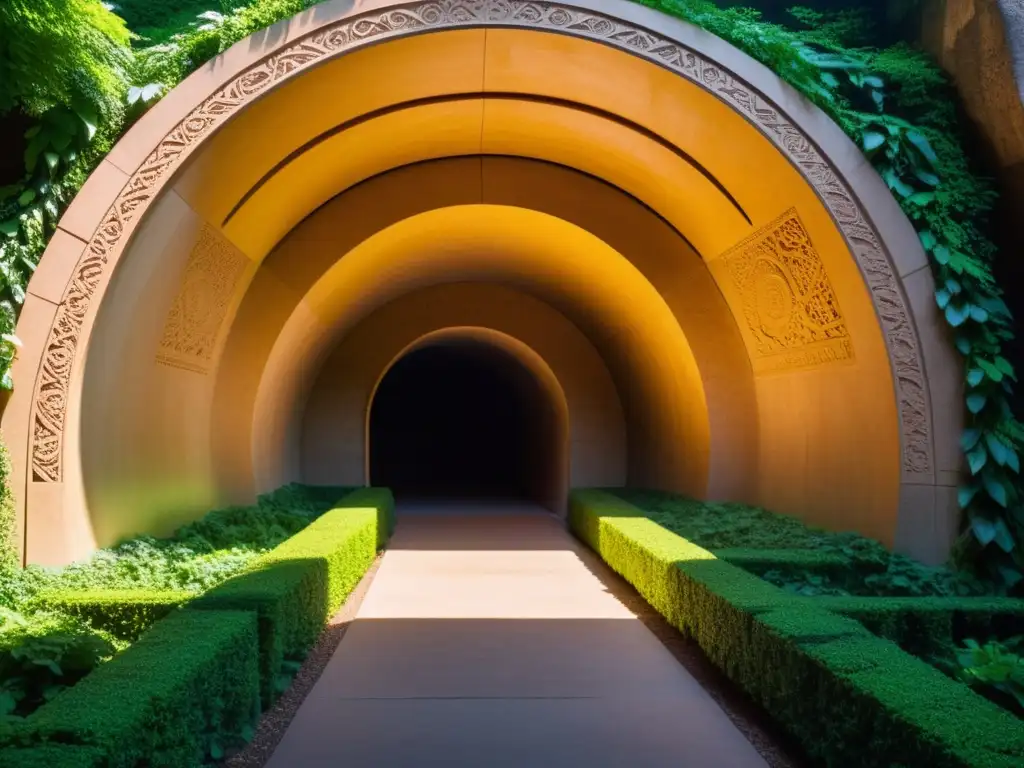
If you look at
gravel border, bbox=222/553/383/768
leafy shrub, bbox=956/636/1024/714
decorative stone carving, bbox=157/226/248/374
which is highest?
decorative stone carving, bbox=157/226/248/374

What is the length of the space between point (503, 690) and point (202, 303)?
5.48 m

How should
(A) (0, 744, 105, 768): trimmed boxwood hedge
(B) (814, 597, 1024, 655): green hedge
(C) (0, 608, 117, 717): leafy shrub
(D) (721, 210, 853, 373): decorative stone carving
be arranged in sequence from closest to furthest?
(A) (0, 744, 105, 768): trimmed boxwood hedge
(C) (0, 608, 117, 717): leafy shrub
(B) (814, 597, 1024, 655): green hedge
(D) (721, 210, 853, 373): decorative stone carving

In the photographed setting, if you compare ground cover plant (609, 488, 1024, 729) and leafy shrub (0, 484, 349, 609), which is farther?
leafy shrub (0, 484, 349, 609)

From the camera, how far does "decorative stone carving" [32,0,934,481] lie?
25.0ft

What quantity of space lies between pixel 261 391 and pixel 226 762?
7.19 metres

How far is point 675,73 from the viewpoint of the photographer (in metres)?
8.30

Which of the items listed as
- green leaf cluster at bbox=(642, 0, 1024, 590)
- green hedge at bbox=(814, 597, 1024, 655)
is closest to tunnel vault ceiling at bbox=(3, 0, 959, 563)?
green leaf cluster at bbox=(642, 0, 1024, 590)

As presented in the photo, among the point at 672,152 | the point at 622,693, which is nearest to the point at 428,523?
the point at 672,152

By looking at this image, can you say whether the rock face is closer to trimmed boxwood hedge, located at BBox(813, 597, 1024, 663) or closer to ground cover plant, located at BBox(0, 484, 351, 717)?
trimmed boxwood hedge, located at BBox(813, 597, 1024, 663)

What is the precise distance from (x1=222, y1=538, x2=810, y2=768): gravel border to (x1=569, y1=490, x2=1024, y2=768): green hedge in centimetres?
17

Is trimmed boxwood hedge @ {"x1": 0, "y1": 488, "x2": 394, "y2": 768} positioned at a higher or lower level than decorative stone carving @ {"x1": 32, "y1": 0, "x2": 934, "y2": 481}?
lower

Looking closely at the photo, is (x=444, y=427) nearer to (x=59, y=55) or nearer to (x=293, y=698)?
(x=59, y=55)

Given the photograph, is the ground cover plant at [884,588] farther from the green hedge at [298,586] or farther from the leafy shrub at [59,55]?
the leafy shrub at [59,55]

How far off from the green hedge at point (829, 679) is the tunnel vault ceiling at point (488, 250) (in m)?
2.64
